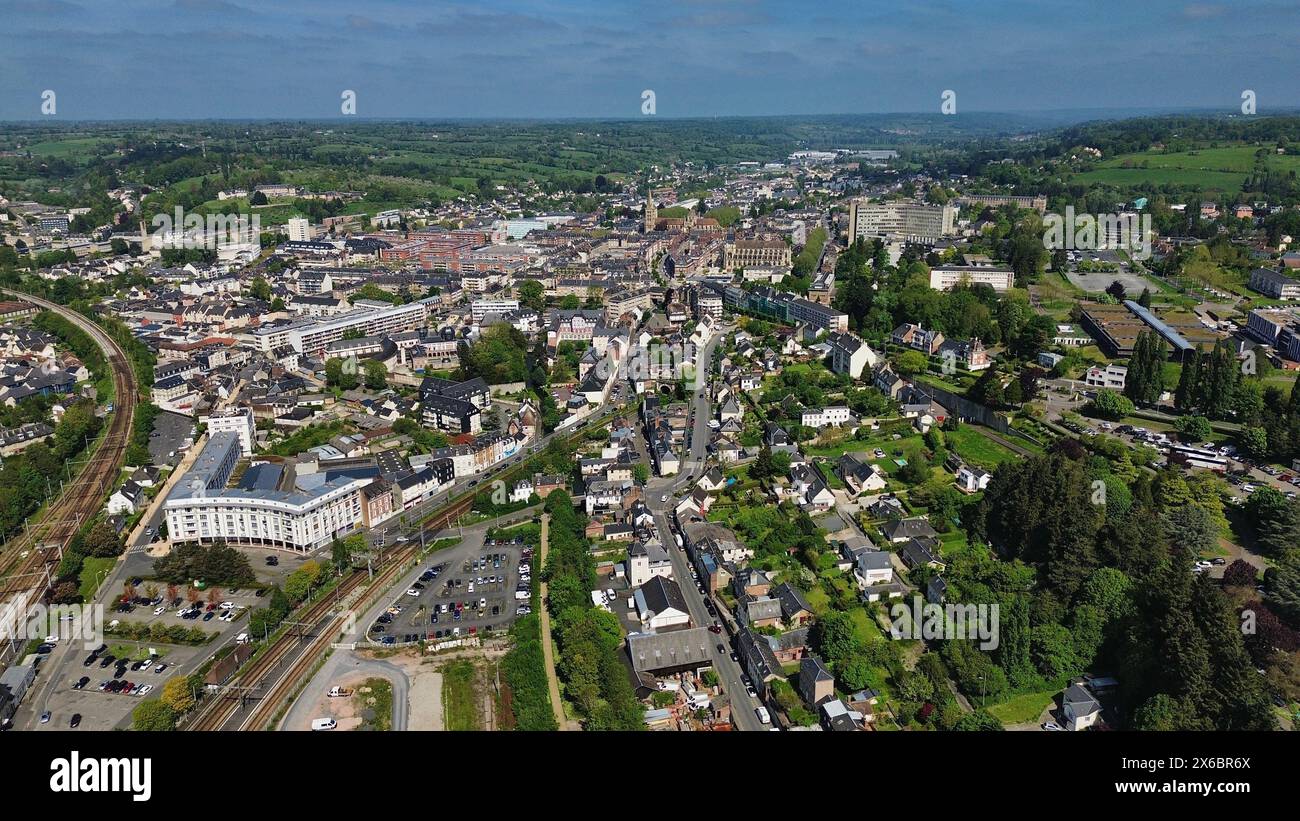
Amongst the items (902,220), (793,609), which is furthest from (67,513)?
(902,220)

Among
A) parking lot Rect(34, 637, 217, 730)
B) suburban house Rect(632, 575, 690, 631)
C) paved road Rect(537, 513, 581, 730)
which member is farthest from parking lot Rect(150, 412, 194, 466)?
suburban house Rect(632, 575, 690, 631)

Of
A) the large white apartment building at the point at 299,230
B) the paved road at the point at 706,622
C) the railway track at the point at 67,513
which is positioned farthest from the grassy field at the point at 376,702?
the large white apartment building at the point at 299,230

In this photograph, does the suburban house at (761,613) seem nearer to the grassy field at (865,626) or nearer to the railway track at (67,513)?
the grassy field at (865,626)

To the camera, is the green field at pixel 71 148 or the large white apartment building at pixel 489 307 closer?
the large white apartment building at pixel 489 307

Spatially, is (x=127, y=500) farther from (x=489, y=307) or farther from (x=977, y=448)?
(x=977, y=448)

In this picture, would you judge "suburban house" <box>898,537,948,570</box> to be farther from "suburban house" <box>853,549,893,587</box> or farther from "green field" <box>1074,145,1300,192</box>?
"green field" <box>1074,145,1300,192</box>

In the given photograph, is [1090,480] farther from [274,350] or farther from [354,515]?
[274,350]
